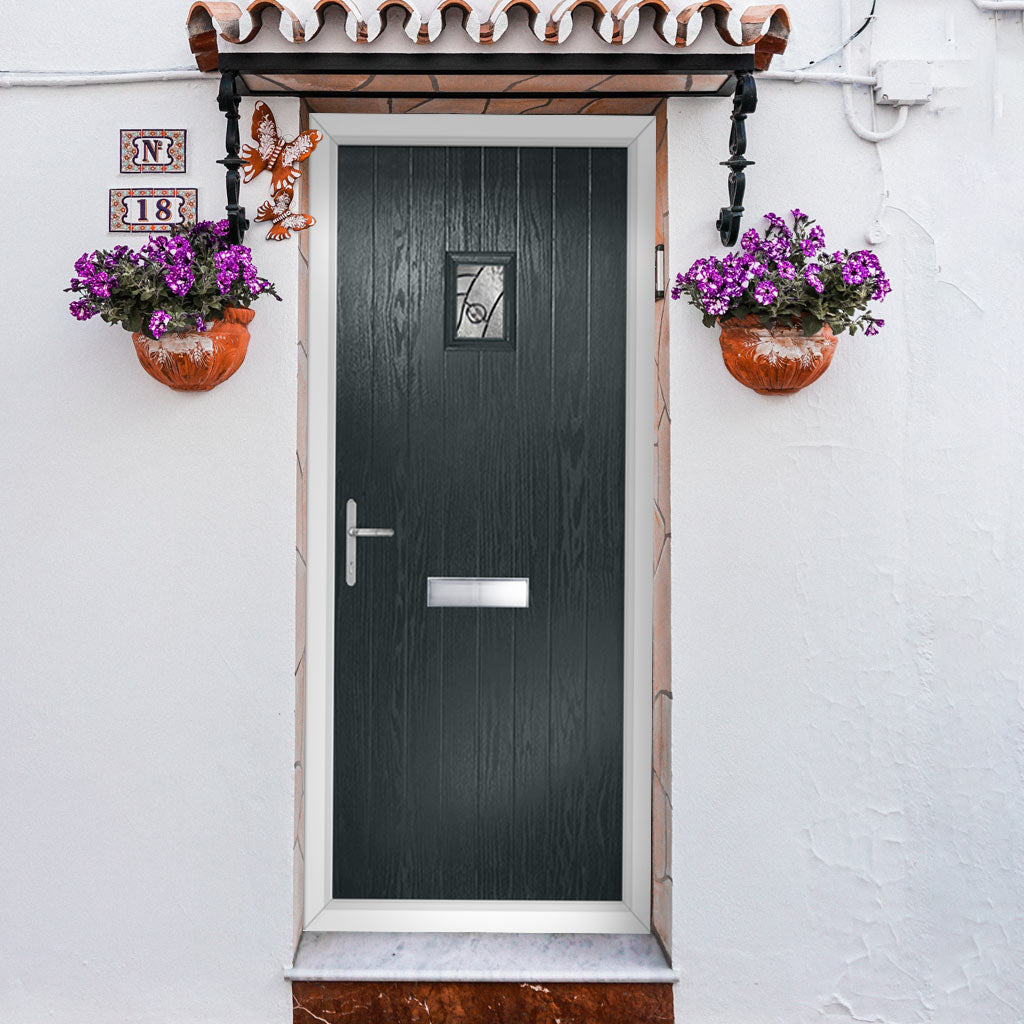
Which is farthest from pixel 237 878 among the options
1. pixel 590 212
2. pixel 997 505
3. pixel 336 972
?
pixel 997 505

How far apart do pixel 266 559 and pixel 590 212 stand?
1.29 m

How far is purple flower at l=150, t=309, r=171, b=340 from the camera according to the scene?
6.22 feet

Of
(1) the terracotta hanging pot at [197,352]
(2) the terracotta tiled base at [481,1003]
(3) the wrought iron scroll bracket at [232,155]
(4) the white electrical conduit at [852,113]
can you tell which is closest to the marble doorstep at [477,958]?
(2) the terracotta tiled base at [481,1003]

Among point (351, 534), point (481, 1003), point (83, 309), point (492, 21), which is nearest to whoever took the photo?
point (492, 21)

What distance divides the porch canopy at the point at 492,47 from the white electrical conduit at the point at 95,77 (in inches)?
5.6

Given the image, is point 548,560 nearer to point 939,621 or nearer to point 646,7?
point 939,621

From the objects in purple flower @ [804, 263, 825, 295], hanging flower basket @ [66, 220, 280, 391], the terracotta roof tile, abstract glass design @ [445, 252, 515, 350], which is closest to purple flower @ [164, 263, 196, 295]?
hanging flower basket @ [66, 220, 280, 391]

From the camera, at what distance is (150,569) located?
215 centimetres

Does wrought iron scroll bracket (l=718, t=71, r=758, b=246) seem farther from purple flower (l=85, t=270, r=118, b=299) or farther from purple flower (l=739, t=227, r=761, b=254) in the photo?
purple flower (l=85, t=270, r=118, b=299)

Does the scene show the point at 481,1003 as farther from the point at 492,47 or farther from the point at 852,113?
the point at 852,113

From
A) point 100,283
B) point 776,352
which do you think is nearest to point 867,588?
point 776,352

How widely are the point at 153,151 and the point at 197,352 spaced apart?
59cm

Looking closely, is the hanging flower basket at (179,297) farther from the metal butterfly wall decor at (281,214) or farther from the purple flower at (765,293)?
the purple flower at (765,293)

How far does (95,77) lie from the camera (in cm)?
212
